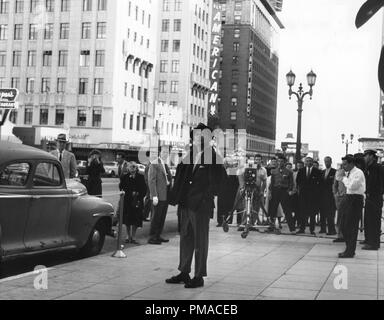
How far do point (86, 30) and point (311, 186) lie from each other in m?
55.4

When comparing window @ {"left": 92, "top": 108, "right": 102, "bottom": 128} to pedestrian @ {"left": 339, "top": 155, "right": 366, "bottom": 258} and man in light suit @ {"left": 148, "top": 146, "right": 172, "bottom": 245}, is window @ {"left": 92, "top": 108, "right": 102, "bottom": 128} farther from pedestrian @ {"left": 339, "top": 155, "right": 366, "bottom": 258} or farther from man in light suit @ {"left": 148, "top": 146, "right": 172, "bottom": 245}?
pedestrian @ {"left": 339, "top": 155, "right": 366, "bottom": 258}

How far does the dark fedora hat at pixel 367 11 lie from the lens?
169cm

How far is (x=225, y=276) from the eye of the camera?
28.8ft

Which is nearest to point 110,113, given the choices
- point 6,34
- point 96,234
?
point 6,34

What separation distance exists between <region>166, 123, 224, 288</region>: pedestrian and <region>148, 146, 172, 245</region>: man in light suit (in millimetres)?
4415

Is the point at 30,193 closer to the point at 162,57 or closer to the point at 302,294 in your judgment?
the point at 302,294

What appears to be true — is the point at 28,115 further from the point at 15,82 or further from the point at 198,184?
the point at 198,184

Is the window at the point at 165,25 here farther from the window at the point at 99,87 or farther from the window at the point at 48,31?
the window at the point at 99,87

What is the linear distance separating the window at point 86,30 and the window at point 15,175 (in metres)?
60.3

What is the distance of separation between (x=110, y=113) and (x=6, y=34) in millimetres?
16456

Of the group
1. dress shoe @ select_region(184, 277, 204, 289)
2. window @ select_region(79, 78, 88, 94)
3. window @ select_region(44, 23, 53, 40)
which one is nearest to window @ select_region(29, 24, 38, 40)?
window @ select_region(44, 23, 53, 40)

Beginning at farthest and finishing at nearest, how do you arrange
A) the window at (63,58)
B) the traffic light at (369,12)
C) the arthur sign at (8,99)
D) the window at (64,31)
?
the window at (64,31) < the window at (63,58) < the arthur sign at (8,99) < the traffic light at (369,12)

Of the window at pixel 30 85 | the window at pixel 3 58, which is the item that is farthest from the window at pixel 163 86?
the window at pixel 3 58

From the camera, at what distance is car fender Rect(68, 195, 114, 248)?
33.4 feet
